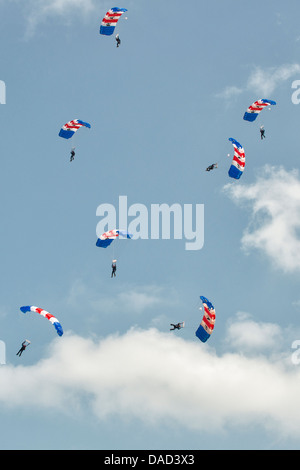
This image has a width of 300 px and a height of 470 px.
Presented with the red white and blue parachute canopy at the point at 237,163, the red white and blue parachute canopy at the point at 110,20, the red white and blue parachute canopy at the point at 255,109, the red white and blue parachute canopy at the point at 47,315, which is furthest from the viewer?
the red white and blue parachute canopy at the point at 110,20

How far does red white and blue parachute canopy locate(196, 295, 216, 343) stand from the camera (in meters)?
75.2

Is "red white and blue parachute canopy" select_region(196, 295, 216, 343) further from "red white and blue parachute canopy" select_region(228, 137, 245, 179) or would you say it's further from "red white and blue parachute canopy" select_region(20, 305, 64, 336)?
"red white and blue parachute canopy" select_region(228, 137, 245, 179)

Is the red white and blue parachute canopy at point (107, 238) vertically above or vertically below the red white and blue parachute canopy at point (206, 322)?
above

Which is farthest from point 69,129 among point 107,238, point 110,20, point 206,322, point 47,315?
point 206,322

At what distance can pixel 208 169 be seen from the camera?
85.6 metres

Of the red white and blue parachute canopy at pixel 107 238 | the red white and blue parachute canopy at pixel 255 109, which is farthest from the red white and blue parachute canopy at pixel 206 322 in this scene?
the red white and blue parachute canopy at pixel 255 109


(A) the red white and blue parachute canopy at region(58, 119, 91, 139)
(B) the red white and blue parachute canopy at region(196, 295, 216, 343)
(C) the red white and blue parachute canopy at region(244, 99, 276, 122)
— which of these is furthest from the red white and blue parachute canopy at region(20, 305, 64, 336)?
(C) the red white and blue parachute canopy at region(244, 99, 276, 122)

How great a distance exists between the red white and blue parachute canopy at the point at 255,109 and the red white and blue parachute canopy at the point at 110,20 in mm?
19872

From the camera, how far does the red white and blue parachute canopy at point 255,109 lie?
86.9m

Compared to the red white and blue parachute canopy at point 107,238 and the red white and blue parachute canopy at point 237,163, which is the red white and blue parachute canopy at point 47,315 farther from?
the red white and blue parachute canopy at point 237,163
